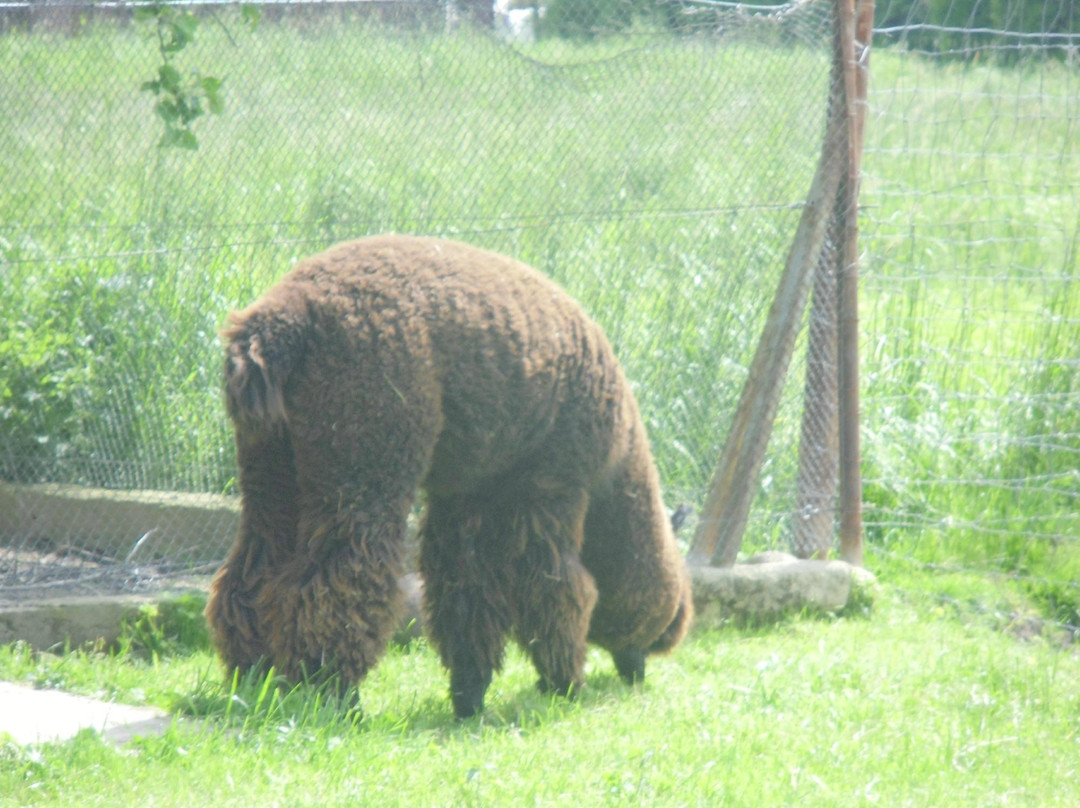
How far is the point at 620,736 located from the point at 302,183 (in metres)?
3.11

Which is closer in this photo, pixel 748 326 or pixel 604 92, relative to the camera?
pixel 604 92

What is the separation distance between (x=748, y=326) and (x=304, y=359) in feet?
10.1

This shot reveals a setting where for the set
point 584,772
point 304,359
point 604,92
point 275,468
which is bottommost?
point 584,772

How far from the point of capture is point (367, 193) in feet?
18.7

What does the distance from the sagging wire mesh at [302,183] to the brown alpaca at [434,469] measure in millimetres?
1505

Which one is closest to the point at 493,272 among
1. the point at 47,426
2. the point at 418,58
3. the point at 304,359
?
the point at 304,359

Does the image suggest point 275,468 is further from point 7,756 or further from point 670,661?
point 670,661

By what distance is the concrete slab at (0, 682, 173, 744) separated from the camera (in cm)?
366

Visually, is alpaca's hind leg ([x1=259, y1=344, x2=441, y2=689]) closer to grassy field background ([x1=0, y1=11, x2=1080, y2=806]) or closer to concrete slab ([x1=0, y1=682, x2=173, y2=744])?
concrete slab ([x1=0, y1=682, x2=173, y2=744])

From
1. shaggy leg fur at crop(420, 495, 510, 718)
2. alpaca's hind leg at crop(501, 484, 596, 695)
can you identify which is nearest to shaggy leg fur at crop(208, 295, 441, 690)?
shaggy leg fur at crop(420, 495, 510, 718)

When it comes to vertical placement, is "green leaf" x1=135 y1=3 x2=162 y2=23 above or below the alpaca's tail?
above

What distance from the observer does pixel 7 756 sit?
3.30m

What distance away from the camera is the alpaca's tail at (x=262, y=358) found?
369 centimetres

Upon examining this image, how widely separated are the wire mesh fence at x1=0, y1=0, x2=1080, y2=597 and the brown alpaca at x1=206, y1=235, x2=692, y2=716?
149 centimetres
